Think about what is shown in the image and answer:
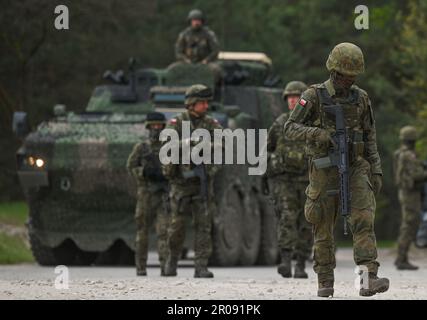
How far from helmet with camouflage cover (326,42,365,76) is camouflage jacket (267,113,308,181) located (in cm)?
477

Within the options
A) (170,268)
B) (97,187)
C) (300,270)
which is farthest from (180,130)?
(97,187)

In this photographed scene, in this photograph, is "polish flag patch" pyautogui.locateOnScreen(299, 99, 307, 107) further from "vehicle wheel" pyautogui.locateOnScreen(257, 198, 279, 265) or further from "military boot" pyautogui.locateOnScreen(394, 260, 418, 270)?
"vehicle wheel" pyautogui.locateOnScreen(257, 198, 279, 265)

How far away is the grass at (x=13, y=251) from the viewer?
2323cm

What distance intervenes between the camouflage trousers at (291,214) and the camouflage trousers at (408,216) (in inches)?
159

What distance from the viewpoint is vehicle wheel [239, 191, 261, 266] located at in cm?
2312

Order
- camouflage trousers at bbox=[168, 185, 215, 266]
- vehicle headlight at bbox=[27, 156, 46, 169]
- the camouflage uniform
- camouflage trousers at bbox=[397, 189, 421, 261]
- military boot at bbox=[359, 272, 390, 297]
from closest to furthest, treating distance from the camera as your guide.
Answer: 1. military boot at bbox=[359, 272, 390, 297]
2. camouflage trousers at bbox=[168, 185, 215, 266]
3. vehicle headlight at bbox=[27, 156, 46, 169]
4. camouflage trousers at bbox=[397, 189, 421, 261]
5. the camouflage uniform

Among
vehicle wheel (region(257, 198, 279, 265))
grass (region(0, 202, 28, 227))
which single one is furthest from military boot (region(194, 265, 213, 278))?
grass (region(0, 202, 28, 227))

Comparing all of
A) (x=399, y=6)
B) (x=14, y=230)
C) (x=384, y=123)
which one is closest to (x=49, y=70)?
(x=14, y=230)

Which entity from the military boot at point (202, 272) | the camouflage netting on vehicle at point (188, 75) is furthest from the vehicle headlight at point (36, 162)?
the military boot at point (202, 272)

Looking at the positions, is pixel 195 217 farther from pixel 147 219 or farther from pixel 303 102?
pixel 303 102

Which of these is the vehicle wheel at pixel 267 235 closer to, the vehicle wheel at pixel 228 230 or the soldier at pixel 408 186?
the vehicle wheel at pixel 228 230

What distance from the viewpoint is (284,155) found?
62.1 feet

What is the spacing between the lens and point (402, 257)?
2298 centimetres

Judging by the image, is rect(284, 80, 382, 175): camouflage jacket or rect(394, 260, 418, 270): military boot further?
rect(394, 260, 418, 270): military boot
